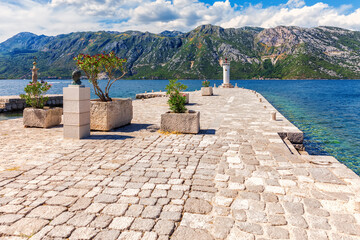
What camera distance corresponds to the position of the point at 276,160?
18.9 ft

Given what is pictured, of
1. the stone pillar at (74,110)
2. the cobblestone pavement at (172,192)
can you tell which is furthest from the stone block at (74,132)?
the cobblestone pavement at (172,192)

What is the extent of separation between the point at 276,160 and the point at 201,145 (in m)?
2.28

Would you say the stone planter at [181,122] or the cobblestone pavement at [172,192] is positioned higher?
the stone planter at [181,122]

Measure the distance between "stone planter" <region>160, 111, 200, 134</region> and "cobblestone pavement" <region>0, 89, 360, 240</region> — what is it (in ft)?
5.14

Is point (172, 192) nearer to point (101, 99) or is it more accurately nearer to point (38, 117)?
point (101, 99)

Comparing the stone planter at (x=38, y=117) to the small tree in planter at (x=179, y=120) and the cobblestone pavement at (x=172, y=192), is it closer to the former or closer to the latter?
the cobblestone pavement at (x=172, y=192)

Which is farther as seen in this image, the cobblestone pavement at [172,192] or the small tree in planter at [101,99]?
the small tree in planter at [101,99]

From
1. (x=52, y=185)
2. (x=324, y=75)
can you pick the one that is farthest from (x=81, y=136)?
(x=324, y=75)

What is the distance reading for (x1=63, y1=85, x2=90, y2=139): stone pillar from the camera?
769 centimetres

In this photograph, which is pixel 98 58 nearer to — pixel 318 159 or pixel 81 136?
pixel 81 136

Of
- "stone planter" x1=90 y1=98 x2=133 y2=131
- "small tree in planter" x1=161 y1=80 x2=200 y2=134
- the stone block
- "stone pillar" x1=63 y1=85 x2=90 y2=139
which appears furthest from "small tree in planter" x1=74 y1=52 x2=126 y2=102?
"small tree in planter" x1=161 y1=80 x2=200 y2=134

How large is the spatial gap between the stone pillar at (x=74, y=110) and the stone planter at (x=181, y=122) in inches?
118

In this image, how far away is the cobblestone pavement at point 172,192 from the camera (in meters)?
2.99

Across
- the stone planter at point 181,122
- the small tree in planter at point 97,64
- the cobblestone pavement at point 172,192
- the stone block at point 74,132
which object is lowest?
the cobblestone pavement at point 172,192
